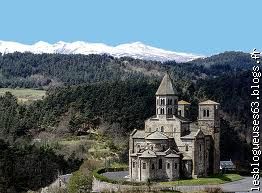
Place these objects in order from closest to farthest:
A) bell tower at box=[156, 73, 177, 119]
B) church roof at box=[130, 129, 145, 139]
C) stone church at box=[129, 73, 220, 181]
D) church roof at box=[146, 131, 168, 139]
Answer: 1. stone church at box=[129, 73, 220, 181]
2. church roof at box=[146, 131, 168, 139]
3. bell tower at box=[156, 73, 177, 119]
4. church roof at box=[130, 129, 145, 139]

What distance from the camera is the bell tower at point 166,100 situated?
79938mm

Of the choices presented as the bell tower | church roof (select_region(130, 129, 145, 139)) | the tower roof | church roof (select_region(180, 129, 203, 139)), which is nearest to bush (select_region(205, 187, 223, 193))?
church roof (select_region(180, 129, 203, 139))

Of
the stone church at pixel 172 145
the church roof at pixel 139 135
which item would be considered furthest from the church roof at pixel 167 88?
the church roof at pixel 139 135

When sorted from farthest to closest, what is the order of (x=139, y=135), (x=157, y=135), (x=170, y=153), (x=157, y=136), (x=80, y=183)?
(x=139, y=135), (x=157, y=135), (x=157, y=136), (x=170, y=153), (x=80, y=183)

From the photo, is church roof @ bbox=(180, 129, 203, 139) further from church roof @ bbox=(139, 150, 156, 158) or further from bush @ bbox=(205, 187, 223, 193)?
bush @ bbox=(205, 187, 223, 193)

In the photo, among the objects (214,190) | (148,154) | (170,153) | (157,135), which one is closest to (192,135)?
(170,153)

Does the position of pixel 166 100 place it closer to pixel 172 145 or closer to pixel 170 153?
pixel 172 145

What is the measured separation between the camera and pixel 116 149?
115m

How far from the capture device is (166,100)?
262 ft

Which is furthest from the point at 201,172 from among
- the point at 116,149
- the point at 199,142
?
the point at 116,149

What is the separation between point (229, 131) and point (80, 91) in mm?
35059

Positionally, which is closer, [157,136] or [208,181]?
[208,181]

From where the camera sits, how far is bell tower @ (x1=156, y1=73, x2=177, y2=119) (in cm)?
7994

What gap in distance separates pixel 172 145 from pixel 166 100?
18.3ft
